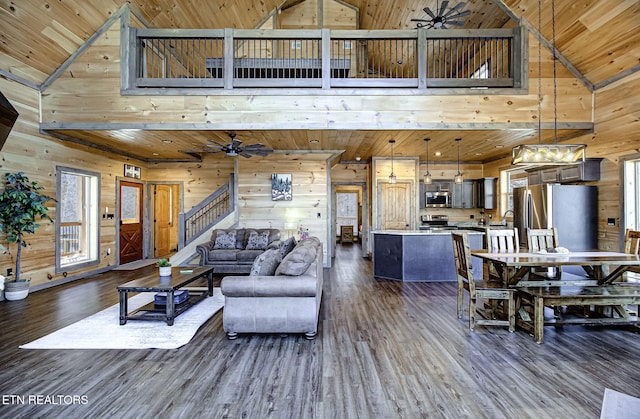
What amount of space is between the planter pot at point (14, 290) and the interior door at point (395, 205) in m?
7.33

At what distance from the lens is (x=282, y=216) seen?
771cm

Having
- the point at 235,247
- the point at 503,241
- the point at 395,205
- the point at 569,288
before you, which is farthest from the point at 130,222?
the point at 569,288

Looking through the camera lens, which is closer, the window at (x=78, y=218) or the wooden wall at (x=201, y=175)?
the window at (x=78, y=218)

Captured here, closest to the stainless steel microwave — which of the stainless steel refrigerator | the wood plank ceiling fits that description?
the wood plank ceiling

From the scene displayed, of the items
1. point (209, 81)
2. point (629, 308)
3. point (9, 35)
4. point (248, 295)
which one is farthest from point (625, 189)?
point (9, 35)

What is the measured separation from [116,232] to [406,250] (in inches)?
262

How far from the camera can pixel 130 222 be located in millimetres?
8273

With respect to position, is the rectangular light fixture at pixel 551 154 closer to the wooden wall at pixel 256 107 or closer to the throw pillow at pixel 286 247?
the wooden wall at pixel 256 107

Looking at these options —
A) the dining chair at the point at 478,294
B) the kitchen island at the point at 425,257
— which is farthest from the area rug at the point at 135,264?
the dining chair at the point at 478,294

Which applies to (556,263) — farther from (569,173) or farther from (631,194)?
(569,173)

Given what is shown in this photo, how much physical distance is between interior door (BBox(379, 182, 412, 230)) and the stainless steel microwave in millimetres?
633

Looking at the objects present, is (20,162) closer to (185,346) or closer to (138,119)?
(138,119)

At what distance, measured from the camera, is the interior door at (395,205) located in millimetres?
8672

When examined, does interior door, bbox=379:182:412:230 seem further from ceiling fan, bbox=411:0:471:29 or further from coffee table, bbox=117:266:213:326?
coffee table, bbox=117:266:213:326
